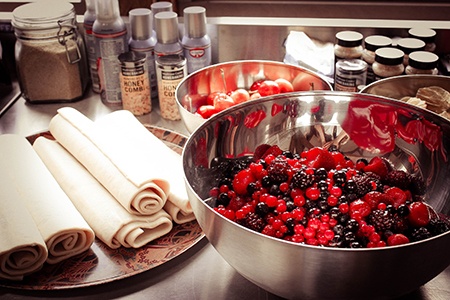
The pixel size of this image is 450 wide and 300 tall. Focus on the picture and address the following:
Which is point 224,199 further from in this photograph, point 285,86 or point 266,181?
point 285,86

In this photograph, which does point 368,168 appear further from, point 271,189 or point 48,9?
point 48,9

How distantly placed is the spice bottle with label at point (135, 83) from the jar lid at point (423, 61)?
0.62 metres

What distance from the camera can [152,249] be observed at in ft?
3.37

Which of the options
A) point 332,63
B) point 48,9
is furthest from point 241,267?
point 48,9

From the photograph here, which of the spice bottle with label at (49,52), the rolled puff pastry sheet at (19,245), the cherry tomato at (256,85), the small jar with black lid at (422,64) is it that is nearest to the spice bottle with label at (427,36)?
the small jar with black lid at (422,64)

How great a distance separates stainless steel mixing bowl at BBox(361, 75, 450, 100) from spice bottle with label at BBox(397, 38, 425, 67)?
0.12m

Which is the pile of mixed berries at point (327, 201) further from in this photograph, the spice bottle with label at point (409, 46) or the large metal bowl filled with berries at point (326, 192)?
the spice bottle with label at point (409, 46)

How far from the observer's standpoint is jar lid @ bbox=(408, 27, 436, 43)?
1.44 metres

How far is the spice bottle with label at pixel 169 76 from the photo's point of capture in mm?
1362

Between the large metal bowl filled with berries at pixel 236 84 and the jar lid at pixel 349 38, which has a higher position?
the jar lid at pixel 349 38

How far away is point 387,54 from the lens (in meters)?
1.32

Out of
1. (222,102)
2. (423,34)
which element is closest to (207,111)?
(222,102)

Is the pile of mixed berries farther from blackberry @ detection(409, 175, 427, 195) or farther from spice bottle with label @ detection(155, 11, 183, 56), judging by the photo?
spice bottle with label @ detection(155, 11, 183, 56)

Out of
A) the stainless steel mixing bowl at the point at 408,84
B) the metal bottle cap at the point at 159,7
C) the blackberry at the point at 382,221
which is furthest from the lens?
the metal bottle cap at the point at 159,7
